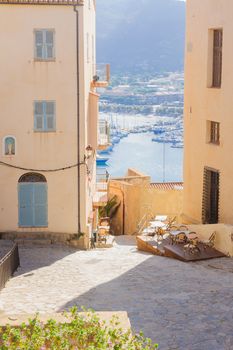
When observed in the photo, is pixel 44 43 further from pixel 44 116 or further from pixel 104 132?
pixel 104 132

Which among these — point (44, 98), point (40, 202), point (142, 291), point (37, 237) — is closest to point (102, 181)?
point (40, 202)

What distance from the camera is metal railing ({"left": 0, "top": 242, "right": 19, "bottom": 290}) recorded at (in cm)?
1784

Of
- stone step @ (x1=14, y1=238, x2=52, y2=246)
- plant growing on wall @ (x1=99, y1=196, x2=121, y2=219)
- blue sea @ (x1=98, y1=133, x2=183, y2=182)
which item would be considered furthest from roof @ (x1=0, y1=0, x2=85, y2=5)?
blue sea @ (x1=98, y1=133, x2=183, y2=182)

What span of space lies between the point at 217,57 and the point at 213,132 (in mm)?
3074

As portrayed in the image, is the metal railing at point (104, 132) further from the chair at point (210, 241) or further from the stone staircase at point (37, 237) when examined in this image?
the chair at point (210, 241)

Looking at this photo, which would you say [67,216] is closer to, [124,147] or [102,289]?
[102,289]

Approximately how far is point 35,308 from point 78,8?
39.7 ft

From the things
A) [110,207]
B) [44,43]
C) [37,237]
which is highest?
[44,43]

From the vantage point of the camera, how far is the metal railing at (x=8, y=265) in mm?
17844

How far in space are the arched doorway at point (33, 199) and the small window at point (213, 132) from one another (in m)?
7.18

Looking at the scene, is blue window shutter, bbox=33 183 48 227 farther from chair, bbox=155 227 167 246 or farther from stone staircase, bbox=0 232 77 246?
chair, bbox=155 227 167 246

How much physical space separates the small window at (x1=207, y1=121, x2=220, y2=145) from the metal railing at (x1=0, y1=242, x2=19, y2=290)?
33.0 feet

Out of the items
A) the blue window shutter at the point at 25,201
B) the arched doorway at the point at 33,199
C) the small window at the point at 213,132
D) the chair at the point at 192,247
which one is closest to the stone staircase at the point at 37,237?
the arched doorway at the point at 33,199

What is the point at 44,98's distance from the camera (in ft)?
79.4
